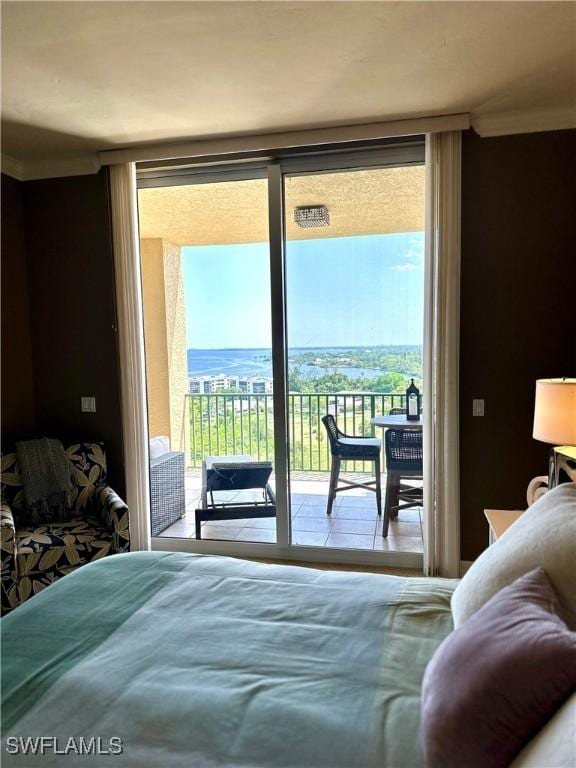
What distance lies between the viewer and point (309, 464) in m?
3.50

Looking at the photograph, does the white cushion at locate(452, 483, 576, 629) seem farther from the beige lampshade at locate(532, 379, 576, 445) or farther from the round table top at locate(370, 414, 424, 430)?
the round table top at locate(370, 414, 424, 430)

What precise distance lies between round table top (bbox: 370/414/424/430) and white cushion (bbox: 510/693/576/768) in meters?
2.48

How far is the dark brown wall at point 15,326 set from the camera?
3373 millimetres

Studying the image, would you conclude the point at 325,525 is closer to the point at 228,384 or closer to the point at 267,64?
the point at 228,384

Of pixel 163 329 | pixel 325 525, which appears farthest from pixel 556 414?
pixel 163 329

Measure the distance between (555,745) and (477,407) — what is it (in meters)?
2.41

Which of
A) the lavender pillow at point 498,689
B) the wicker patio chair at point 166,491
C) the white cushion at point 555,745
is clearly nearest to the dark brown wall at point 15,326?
the wicker patio chair at point 166,491

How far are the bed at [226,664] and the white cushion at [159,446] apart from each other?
Answer: 1.99 m

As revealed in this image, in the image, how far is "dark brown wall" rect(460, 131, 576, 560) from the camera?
2850mm

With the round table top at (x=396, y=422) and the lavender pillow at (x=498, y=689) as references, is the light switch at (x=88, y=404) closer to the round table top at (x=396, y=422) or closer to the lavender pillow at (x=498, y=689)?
the round table top at (x=396, y=422)

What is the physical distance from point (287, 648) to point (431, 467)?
1.97m

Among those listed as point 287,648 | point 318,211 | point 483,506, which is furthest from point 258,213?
point 287,648

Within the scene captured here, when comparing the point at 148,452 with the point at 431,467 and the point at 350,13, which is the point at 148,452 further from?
the point at 350,13

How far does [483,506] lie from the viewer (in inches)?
120
